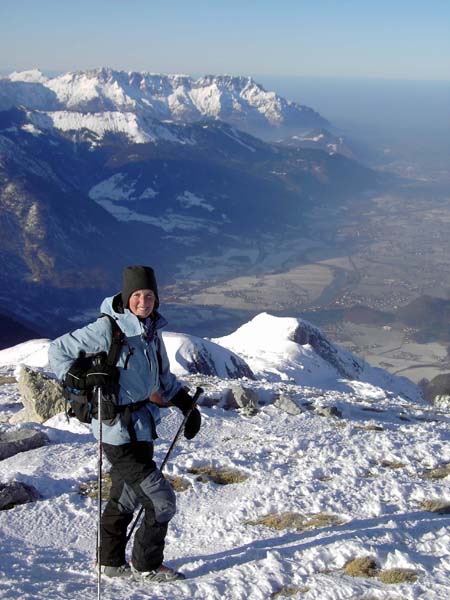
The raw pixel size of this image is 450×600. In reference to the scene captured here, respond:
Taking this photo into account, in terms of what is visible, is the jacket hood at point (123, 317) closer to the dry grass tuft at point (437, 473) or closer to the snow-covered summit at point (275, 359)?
the dry grass tuft at point (437, 473)

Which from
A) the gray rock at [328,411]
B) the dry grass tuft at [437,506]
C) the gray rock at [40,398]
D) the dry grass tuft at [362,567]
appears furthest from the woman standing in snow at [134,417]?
the gray rock at [328,411]

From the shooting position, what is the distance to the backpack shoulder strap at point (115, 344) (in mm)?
7848

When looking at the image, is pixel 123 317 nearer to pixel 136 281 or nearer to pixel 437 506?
pixel 136 281

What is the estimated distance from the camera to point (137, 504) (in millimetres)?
8391

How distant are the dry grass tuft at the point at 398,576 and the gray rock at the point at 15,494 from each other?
627 cm

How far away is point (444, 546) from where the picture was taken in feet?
31.3

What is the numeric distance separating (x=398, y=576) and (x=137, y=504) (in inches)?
147

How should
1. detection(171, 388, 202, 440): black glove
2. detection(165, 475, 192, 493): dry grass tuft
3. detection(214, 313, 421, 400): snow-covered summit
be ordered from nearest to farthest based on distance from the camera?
detection(171, 388, 202, 440): black glove → detection(165, 475, 192, 493): dry grass tuft → detection(214, 313, 421, 400): snow-covered summit

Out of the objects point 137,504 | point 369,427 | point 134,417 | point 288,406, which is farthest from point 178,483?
point 288,406

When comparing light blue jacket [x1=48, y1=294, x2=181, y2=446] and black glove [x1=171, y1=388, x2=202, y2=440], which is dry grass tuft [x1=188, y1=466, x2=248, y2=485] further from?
light blue jacket [x1=48, y1=294, x2=181, y2=446]

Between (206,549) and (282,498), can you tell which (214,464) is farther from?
(206,549)

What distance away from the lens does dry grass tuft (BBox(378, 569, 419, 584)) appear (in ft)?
28.1

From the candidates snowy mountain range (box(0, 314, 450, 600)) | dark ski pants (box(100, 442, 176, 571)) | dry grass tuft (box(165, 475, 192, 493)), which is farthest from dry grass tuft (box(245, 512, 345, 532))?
dark ski pants (box(100, 442, 176, 571))

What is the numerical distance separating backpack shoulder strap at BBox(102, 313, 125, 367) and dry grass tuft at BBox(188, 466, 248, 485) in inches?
221
